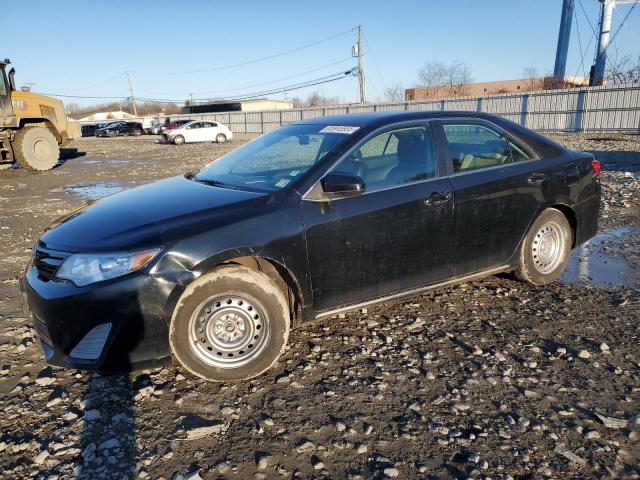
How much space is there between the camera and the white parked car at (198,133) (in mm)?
31344

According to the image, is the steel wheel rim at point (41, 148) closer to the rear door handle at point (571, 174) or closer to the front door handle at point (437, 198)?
the front door handle at point (437, 198)

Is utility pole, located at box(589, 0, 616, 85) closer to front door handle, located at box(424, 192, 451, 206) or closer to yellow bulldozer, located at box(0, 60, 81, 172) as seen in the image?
yellow bulldozer, located at box(0, 60, 81, 172)

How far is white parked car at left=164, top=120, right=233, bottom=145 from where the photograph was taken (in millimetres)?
31344

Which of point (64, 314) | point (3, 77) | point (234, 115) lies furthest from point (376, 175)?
point (234, 115)

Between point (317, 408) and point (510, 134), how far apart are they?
2987mm

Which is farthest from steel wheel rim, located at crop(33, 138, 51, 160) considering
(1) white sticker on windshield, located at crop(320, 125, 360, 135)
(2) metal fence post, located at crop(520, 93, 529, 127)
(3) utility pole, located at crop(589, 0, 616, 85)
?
(3) utility pole, located at crop(589, 0, 616, 85)

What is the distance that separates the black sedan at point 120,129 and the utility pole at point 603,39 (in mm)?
40434

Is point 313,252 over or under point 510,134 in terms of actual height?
under

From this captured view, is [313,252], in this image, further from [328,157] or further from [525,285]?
[525,285]

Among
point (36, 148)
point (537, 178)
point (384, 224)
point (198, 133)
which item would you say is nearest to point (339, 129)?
point (384, 224)

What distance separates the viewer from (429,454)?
2334mm

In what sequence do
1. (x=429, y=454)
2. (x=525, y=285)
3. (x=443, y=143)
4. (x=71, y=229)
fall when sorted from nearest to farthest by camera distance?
(x=429, y=454), (x=71, y=229), (x=443, y=143), (x=525, y=285)

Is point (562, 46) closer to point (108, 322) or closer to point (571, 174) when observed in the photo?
point (571, 174)

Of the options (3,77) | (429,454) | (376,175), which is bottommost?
(429,454)
